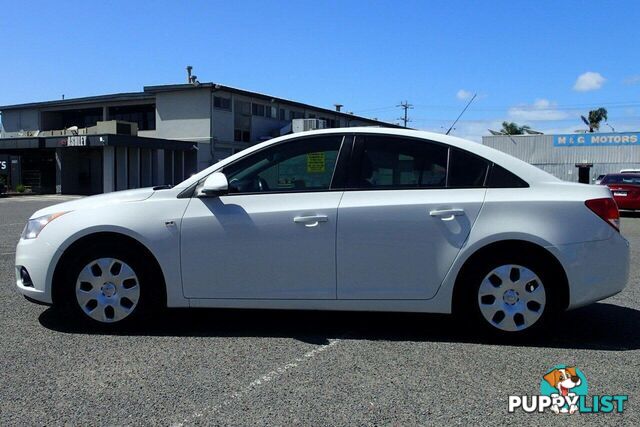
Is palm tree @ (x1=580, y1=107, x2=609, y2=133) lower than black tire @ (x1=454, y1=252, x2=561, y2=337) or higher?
higher

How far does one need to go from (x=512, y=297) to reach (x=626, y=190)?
54.0 feet

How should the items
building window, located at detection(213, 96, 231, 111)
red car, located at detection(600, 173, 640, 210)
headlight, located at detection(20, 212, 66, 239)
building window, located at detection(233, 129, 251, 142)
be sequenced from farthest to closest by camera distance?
1. building window, located at detection(233, 129, 251, 142)
2. building window, located at detection(213, 96, 231, 111)
3. red car, located at detection(600, 173, 640, 210)
4. headlight, located at detection(20, 212, 66, 239)

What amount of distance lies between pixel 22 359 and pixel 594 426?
3782mm

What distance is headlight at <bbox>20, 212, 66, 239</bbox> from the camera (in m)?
4.80

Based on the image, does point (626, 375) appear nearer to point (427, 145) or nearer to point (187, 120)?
point (427, 145)

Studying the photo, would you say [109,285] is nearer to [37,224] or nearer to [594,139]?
[37,224]

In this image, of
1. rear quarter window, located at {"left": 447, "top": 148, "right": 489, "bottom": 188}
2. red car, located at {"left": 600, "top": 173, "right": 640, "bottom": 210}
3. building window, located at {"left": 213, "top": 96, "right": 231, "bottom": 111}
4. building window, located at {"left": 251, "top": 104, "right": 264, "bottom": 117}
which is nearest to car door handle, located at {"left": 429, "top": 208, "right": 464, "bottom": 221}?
rear quarter window, located at {"left": 447, "top": 148, "right": 489, "bottom": 188}

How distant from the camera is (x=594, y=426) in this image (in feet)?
10.3

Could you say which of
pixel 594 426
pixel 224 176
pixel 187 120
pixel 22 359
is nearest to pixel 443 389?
pixel 594 426

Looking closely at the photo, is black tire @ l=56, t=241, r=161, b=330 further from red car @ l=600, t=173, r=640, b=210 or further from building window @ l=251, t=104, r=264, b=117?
building window @ l=251, t=104, r=264, b=117

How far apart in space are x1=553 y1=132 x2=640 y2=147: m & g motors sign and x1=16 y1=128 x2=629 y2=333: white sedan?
40379 millimetres

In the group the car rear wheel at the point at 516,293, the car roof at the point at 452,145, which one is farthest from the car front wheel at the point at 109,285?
the car rear wheel at the point at 516,293

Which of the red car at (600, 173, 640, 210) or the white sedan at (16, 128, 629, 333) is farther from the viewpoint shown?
the red car at (600, 173, 640, 210)

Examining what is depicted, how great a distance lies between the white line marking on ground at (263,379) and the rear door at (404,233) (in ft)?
1.59
